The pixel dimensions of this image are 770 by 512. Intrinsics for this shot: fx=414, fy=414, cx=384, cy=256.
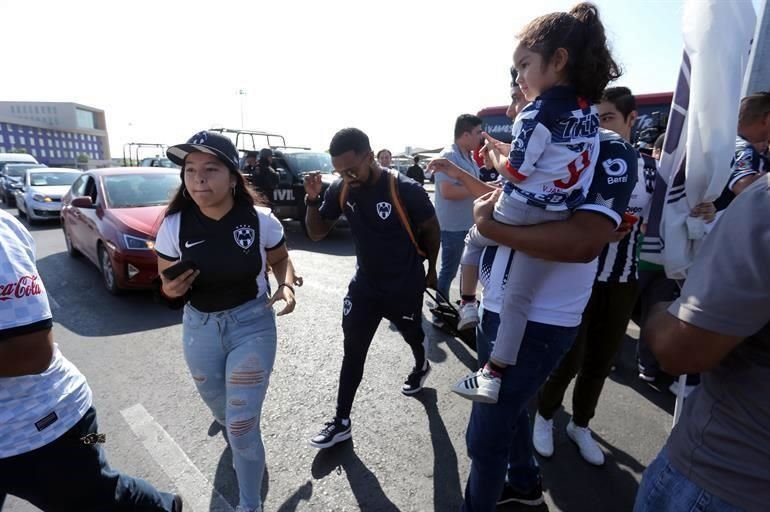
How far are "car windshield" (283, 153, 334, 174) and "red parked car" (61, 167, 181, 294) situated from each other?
4.07 metres

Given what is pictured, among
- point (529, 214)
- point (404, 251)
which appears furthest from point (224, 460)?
point (529, 214)

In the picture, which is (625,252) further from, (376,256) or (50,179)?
(50,179)

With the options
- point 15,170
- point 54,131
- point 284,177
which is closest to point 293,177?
point 284,177

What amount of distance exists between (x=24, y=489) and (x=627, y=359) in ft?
14.3

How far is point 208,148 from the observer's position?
79.4 inches

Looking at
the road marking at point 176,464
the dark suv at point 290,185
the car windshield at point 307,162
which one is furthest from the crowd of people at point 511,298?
the car windshield at point 307,162

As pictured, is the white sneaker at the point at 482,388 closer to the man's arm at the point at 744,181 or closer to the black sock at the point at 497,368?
the black sock at the point at 497,368

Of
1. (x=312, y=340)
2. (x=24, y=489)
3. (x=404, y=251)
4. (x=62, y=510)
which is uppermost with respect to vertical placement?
(x=404, y=251)

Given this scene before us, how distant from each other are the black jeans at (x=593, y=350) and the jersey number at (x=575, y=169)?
1263mm

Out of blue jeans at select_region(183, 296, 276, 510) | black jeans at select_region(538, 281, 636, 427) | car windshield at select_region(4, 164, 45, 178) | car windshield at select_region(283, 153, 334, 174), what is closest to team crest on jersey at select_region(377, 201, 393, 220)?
blue jeans at select_region(183, 296, 276, 510)

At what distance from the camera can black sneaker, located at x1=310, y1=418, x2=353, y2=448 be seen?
264cm

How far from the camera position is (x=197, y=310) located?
7.11 feet

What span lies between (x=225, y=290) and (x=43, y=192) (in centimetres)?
1315

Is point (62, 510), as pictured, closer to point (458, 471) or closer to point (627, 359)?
point (458, 471)
